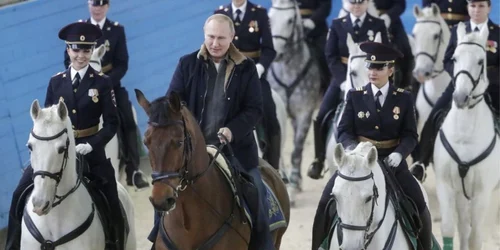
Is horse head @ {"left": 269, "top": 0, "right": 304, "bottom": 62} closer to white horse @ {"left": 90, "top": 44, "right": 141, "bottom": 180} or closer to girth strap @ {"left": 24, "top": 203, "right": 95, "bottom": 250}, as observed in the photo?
white horse @ {"left": 90, "top": 44, "right": 141, "bottom": 180}

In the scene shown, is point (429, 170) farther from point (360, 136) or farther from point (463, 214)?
point (360, 136)

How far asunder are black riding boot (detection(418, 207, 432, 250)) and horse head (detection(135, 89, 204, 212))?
2.07 m

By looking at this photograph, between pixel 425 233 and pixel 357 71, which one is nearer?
pixel 425 233

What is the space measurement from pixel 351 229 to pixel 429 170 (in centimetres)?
723

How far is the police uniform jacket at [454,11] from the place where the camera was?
40.1 feet

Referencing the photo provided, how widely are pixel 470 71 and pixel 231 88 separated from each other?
2.84m

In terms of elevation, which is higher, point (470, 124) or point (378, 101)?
point (378, 101)

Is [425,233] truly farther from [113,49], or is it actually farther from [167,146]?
[113,49]

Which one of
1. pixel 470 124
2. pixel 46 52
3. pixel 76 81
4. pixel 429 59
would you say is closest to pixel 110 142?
pixel 76 81

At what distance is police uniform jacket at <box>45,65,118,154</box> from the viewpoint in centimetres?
727

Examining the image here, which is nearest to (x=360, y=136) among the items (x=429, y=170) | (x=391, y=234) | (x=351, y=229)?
(x=391, y=234)

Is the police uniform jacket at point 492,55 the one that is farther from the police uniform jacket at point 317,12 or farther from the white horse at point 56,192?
the white horse at point 56,192

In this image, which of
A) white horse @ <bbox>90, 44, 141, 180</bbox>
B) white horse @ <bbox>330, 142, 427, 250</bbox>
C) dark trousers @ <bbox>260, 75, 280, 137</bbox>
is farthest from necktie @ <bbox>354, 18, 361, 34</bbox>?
white horse @ <bbox>330, 142, 427, 250</bbox>

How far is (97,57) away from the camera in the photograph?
940 centimetres
